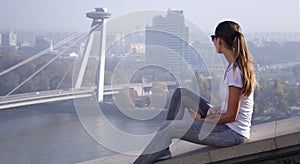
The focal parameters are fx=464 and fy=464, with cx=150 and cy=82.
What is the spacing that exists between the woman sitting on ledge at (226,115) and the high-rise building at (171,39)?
66 centimetres

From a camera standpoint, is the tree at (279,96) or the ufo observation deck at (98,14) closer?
the tree at (279,96)

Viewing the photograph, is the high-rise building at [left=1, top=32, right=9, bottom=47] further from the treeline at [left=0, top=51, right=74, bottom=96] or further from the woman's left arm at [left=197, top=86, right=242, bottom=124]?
the woman's left arm at [left=197, top=86, right=242, bottom=124]

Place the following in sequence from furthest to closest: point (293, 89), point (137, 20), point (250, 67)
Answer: point (293, 89)
point (137, 20)
point (250, 67)

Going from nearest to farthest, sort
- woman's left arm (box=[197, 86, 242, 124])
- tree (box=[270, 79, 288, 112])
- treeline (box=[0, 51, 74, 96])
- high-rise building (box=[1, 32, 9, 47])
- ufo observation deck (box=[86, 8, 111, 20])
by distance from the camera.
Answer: woman's left arm (box=[197, 86, 242, 124])
tree (box=[270, 79, 288, 112])
treeline (box=[0, 51, 74, 96])
ufo observation deck (box=[86, 8, 111, 20])
high-rise building (box=[1, 32, 9, 47])

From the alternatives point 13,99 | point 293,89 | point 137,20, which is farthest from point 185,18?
point 13,99

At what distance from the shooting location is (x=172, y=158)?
1.75 metres

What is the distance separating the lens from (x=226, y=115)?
1.63 m

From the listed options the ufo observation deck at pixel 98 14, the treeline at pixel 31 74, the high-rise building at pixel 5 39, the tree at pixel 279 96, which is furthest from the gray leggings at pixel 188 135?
the high-rise building at pixel 5 39

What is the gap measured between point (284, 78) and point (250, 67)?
8.40ft

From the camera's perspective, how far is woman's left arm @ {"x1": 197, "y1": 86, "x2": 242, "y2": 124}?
5.20ft

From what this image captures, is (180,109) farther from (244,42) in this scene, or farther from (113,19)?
(113,19)

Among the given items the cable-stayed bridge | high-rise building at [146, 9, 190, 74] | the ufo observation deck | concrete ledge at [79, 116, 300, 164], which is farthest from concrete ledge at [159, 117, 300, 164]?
the ufo observation deck

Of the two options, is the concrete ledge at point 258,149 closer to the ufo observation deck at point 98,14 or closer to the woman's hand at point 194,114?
the woman's hand at point 194,114

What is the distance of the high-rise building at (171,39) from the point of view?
238cm
